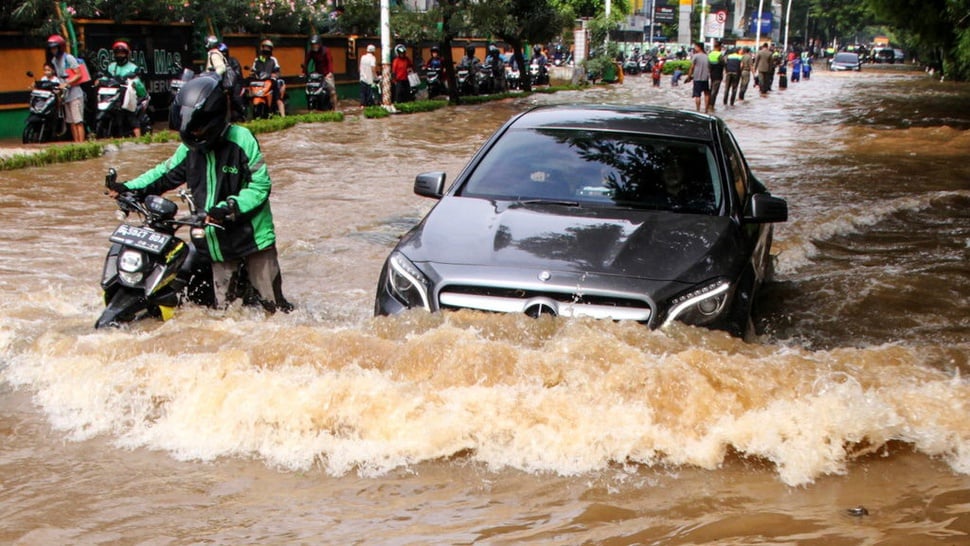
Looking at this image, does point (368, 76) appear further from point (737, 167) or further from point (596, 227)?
point (596, 227)

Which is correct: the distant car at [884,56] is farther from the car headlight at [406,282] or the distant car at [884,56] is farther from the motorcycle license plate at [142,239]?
the motorcycle license plate at [142,239]

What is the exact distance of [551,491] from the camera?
161 inches

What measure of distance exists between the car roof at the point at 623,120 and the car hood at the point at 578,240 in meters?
0.87

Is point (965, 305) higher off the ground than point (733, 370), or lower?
lower

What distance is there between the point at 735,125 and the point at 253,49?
434 inches

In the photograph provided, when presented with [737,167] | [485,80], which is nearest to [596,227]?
[737,167]

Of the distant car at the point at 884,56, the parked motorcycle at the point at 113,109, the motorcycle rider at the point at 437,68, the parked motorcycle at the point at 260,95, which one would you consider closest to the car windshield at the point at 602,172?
the parked motorcycle at the point at 113,109

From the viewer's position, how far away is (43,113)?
16062 mm

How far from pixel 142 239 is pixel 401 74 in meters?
22.8

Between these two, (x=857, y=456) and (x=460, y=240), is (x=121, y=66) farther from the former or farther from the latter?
(x=857, y=456)

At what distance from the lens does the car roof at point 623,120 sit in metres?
6.43

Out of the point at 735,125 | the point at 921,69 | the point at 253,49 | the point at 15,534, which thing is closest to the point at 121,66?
the point at 253,49

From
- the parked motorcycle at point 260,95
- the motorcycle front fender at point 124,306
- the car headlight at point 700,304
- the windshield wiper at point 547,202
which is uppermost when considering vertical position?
the windshield wiper at point 547,202

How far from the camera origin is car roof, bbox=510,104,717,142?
21.1 feet
